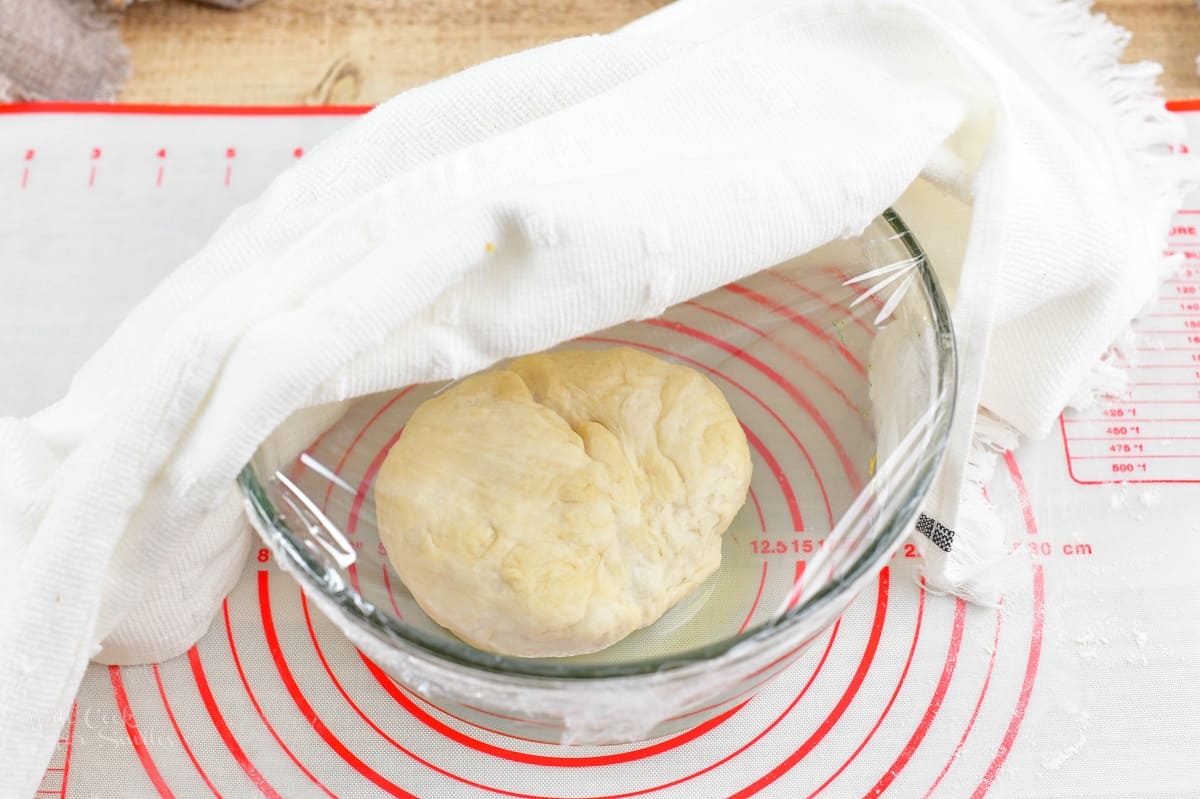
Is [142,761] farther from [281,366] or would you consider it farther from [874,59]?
[874,59]

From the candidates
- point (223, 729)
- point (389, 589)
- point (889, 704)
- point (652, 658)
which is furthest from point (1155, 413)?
point (223, 729)

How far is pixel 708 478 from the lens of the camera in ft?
1.91

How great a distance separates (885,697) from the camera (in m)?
0.59

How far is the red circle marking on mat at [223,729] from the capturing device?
0.57m

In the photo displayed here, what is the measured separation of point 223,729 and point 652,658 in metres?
0.24

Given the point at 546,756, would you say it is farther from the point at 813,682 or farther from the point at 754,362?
the point at 754,362

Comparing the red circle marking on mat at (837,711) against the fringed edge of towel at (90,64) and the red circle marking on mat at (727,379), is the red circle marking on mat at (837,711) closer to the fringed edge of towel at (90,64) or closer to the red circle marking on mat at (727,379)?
the red circle marking on mat at (727,379)

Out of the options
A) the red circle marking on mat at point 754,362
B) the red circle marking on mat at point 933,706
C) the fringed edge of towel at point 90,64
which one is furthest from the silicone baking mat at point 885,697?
the fringed edge of towel at point 90,64

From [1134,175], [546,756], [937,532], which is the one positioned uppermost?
[1134,175]

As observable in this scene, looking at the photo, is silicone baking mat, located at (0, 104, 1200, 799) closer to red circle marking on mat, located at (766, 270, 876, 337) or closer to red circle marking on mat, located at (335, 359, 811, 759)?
red circle marking on mat, located at (335, 359, 811, 759)

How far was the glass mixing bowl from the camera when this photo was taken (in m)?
0.48

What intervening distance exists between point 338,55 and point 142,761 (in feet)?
1.80

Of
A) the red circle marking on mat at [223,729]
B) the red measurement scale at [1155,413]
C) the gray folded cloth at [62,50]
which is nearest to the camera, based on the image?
the red circle marking on mat at [223,729]

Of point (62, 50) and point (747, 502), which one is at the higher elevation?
point (62, 50)
